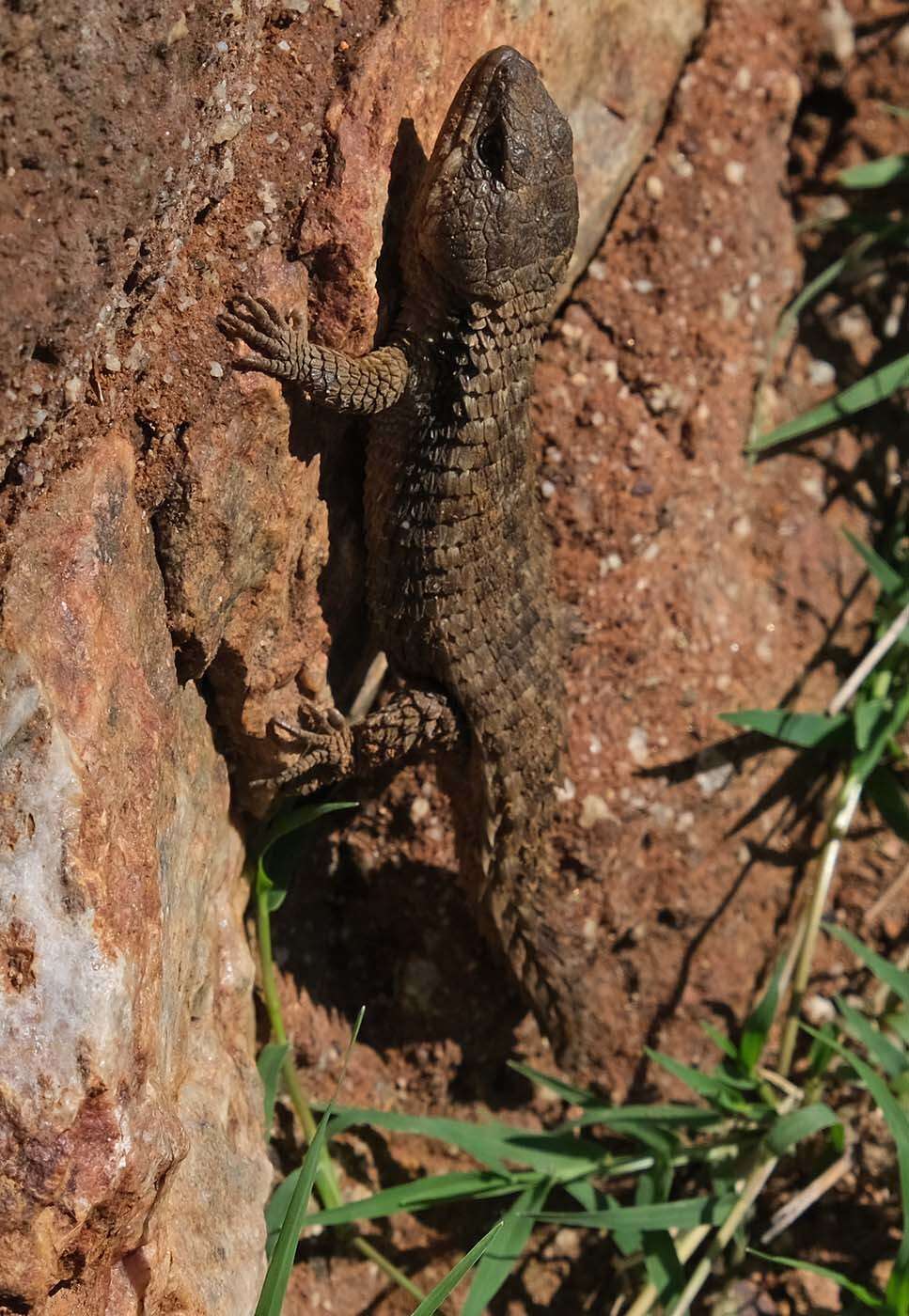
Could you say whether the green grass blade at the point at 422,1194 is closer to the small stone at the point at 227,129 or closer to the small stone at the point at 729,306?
the small stone at the point at 227,129

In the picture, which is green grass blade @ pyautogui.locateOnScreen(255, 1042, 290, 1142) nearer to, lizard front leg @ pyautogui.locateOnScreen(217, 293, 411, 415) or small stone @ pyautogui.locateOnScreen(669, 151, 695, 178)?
lizard front leg @ pyautogui.locateOnScreen(217, 293, 411, 415)

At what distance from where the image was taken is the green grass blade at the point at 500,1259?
2729 millimetres

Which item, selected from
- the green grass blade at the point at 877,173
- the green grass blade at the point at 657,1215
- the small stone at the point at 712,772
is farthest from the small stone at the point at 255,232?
the green grass blade at the point at 877,173

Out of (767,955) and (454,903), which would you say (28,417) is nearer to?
(454,903)

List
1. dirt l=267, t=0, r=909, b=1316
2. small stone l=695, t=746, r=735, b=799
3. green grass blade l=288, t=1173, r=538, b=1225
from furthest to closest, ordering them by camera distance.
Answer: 1. small stone l=695, t=746, r=735, b=799
2. dirt l=267, t=0, r=909, b=1316
3. green grass blade l=288, t=1173, r=538, b=1225

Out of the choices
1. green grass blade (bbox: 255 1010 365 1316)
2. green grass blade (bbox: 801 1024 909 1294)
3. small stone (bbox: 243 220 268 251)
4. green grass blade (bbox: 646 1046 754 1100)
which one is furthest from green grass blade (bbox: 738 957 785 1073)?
small stone (bbox: 243 220 268 251)

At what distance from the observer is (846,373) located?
14.3 ft

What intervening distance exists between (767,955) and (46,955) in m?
2.80

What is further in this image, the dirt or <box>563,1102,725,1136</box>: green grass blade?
the dirt

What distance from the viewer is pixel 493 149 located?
2557 mm

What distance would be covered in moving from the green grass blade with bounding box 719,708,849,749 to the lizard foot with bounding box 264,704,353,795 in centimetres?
118

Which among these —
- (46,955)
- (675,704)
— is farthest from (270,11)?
(675,704)

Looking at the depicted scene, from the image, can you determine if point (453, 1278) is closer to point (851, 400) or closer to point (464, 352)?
point (464, 352)

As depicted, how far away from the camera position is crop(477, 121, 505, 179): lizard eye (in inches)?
100
